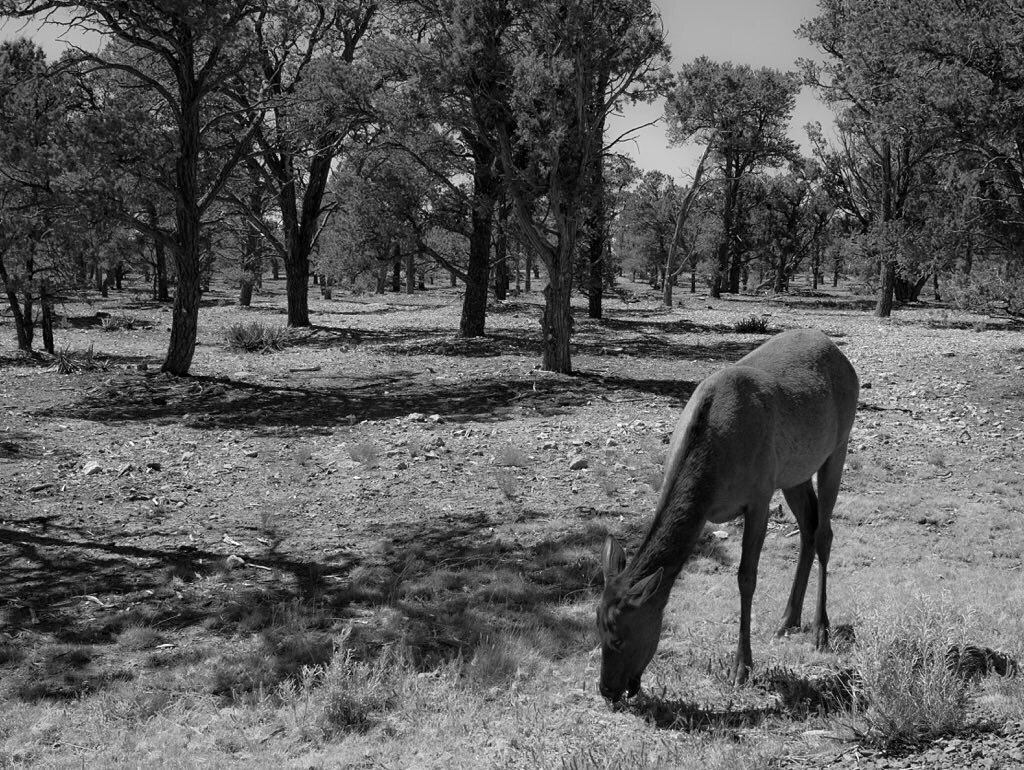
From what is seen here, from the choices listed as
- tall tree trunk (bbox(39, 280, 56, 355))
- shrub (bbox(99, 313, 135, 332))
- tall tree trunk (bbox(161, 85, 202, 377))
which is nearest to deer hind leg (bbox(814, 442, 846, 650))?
tall tree trunk (bbox(161, 85, 202, 377))

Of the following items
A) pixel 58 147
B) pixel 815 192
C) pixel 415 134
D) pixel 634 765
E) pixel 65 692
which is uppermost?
pixel 815 192

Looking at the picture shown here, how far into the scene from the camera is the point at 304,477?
34.1 feet

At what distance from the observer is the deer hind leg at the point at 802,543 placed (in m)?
5.83

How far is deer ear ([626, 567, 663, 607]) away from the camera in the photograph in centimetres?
421

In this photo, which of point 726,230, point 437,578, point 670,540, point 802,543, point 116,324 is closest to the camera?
point 670,540

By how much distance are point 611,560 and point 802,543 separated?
2.24m

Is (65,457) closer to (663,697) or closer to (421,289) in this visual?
(663,697)

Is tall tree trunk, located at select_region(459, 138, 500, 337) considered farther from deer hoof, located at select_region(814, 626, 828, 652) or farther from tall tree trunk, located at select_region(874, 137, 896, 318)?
tall tree trunk, located at select_region(874, 137, 896, 318)

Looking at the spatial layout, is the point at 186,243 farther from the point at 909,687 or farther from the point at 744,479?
the point at 909,687

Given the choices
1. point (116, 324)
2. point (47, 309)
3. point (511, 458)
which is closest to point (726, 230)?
point (116, 324)

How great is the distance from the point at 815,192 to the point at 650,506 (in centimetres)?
5949

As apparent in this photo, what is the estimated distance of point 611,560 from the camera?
454 centimetres

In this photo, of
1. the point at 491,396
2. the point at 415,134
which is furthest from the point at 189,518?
the point at 415,134

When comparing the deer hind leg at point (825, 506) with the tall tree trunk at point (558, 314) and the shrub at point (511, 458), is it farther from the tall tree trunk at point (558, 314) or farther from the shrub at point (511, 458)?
the tall tree trunk at point (558, 314)
